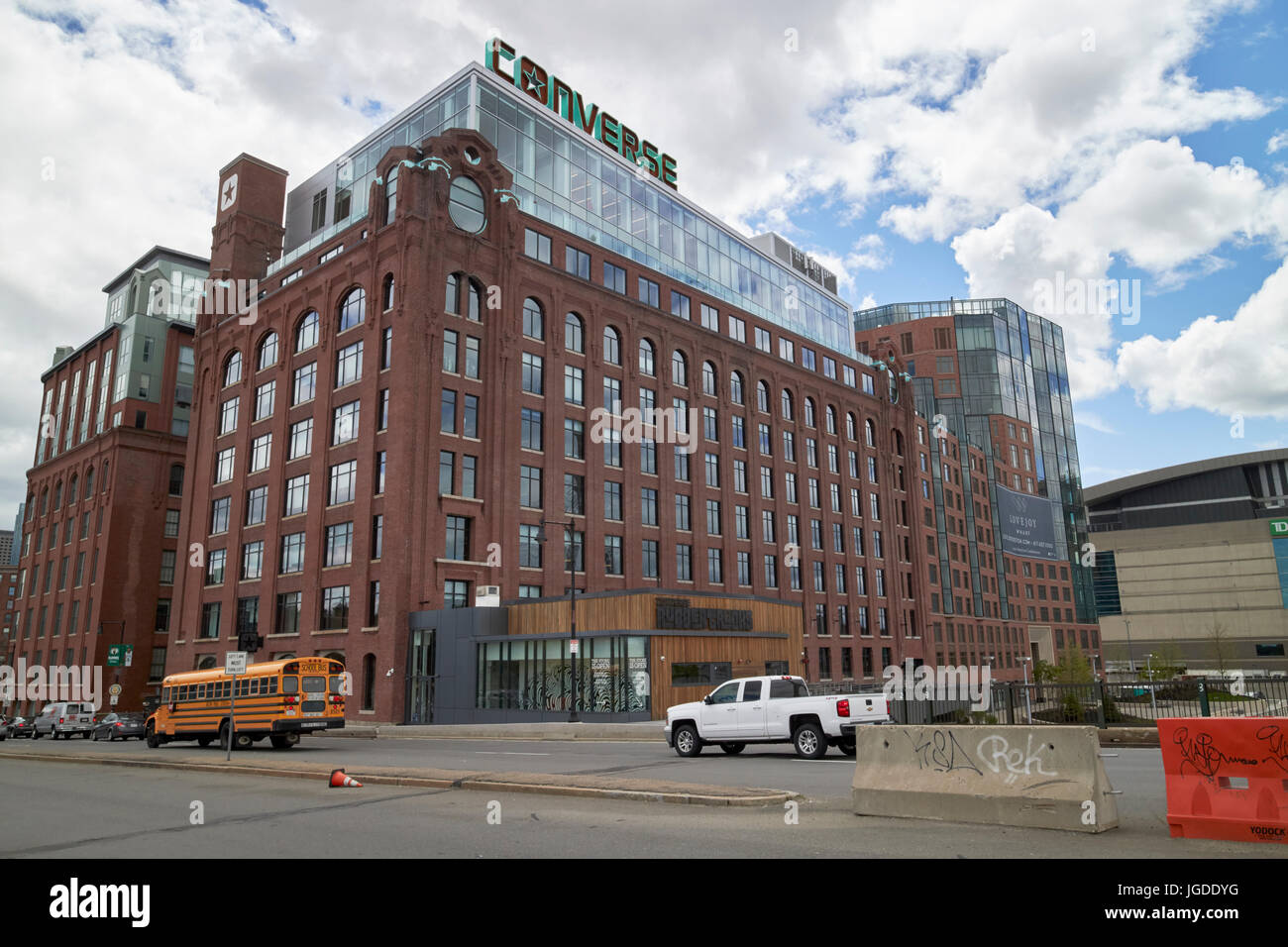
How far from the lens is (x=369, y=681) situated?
43.9 meters

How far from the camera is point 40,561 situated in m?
75.6

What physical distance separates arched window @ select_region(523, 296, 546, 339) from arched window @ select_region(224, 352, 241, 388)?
21.8 meters

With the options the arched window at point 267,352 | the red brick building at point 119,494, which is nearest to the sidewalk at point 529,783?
the arched window at point 267,352

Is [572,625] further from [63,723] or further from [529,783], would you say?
[63,723]

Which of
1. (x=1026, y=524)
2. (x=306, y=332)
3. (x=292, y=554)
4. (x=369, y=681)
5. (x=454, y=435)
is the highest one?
(x=306, y=332)

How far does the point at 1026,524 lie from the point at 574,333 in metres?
81.9

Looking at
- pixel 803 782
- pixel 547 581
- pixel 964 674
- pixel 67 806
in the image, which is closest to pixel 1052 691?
pixel 803 782

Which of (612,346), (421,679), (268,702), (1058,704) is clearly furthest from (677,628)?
(612,346)

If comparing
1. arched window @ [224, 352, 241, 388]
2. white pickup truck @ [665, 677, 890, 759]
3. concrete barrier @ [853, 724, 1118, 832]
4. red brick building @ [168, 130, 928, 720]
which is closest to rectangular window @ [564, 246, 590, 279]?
red brick building @ [168, 130, 928, 720]

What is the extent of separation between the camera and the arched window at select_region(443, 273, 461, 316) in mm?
47562

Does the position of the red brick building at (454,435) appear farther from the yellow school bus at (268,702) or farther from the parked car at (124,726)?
the yellow school bus at (268,702)

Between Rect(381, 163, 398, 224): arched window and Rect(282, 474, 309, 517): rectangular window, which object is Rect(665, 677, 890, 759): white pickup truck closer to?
Rect(282, 474, 309, 517): rectangular window

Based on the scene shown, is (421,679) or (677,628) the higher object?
(677,628)
